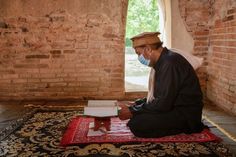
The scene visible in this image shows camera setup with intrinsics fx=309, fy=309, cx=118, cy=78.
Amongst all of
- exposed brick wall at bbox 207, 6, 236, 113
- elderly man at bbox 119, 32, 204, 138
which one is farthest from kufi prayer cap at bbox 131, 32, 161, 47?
exposed brick wall at bbox 207, 6, 236, 113

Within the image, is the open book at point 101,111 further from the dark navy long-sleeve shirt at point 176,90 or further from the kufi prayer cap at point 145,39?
the kufi prayer cap at point 145,39

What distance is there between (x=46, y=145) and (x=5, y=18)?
2936mm

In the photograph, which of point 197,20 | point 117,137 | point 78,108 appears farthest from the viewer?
point 197,20

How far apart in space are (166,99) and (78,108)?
6.32 ft

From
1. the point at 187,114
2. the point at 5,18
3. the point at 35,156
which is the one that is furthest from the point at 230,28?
the point at 5,18

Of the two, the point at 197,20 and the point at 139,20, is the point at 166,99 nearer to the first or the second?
the point at 197,20

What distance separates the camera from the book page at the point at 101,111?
3.04m

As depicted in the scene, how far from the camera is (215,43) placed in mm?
4961

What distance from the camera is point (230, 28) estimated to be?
171 inches

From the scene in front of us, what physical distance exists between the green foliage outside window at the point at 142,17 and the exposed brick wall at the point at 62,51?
3582 mm

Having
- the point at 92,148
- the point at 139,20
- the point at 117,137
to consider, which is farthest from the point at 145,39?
the point at 139,20

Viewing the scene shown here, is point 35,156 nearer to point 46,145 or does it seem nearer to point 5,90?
point 46,145

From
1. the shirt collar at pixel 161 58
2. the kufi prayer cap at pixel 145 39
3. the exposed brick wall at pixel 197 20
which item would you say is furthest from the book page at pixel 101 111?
the exposed brick wall at pixel 197 20

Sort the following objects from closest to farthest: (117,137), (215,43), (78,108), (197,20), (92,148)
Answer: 1. (92,148)
2. (117,137)
3. (78,108)
4. (215,43)
5. (197,20)
